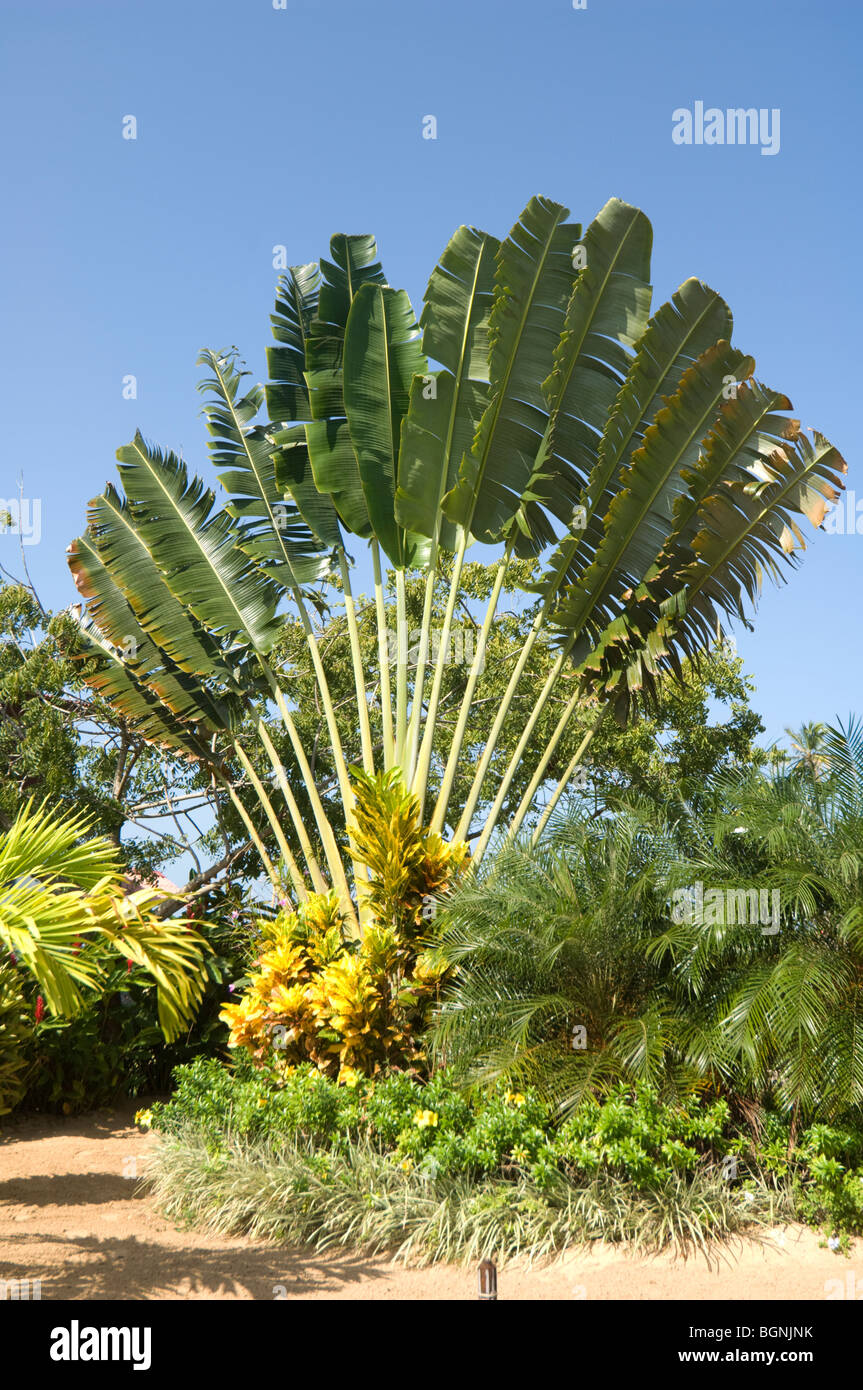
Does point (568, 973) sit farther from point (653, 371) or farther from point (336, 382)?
point (336, 382)

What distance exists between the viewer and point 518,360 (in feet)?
32.5

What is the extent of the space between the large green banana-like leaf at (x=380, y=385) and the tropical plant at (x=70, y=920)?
18.9 ft

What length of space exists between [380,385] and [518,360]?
5.58 feet

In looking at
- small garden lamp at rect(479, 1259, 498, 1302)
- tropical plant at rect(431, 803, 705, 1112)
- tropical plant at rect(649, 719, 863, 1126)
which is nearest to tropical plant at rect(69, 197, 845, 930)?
tropical plant at rect(431, 803, 705, 1112)

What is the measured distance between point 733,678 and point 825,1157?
11491 mm

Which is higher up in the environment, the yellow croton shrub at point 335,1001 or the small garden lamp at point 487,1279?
the yellow croton shrub at point 335,1001

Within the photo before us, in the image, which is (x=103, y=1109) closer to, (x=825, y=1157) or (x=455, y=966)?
(x=455, y=966)

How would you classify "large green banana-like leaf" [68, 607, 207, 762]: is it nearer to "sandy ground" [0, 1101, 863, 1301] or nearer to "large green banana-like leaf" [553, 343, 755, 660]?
"large green banana-like leaf" [553, 343, 755, 660]

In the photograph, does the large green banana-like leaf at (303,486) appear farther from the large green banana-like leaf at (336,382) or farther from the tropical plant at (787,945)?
the tropical plant at (787,945)

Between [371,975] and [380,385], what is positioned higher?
[380,385]

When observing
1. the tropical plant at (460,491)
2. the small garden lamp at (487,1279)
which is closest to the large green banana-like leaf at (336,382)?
the tropical plant at (460,491)

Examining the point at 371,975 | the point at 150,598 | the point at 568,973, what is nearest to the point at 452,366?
the point at 150,598

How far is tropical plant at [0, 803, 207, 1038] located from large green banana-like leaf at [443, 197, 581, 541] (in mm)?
5642

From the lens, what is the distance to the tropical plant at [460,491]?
927 centimetres
